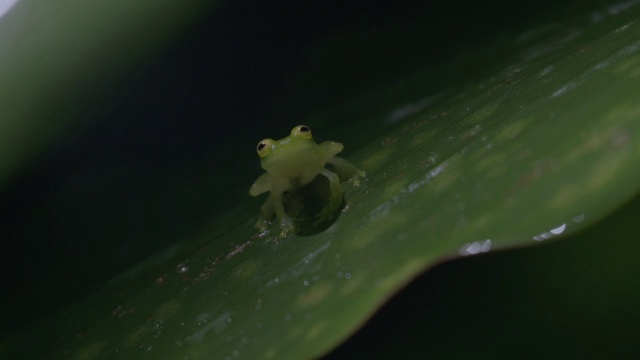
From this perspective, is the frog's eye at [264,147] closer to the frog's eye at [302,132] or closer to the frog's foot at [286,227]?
the frog's eye at [302,132]

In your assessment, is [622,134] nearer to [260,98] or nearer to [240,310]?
[240,310]

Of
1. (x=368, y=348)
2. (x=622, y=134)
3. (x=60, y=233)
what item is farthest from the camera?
(x=60, y=233)

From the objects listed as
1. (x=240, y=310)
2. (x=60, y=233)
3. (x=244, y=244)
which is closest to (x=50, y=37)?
(x=60, y=233)

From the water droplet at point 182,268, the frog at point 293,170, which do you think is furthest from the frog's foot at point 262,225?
the water droplet at point 182,268

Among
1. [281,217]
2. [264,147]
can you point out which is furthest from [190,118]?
[281,217]

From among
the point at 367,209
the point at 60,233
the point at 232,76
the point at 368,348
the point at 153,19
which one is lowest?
the point at 368,348

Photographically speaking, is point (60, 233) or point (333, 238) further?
point (60, 233)

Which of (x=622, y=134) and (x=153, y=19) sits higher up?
(x=153, y=19)
